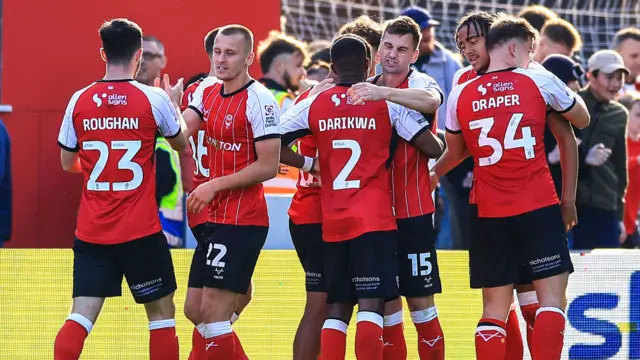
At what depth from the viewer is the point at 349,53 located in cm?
680

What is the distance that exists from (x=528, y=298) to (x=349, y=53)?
6.43ft

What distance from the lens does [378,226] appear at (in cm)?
677

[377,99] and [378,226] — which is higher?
[377,99]

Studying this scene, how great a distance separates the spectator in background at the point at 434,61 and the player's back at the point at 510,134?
287 centimetres

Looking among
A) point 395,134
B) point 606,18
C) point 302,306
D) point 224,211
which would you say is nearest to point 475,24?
point 395,134

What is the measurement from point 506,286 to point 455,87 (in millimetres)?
1196

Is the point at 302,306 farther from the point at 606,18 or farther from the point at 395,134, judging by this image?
the point at 606,18

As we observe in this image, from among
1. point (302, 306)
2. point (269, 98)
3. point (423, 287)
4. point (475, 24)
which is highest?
point (475, 24)

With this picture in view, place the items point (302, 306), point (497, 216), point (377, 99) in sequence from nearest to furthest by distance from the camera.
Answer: point (377, 99) < point (497, 216) < point (302, 306)

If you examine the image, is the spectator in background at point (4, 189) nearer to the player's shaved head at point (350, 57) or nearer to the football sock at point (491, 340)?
the player's shaved head at point (350, 57)

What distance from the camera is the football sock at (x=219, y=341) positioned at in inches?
274

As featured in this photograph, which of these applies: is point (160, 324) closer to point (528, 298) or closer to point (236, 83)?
point (236, 83)

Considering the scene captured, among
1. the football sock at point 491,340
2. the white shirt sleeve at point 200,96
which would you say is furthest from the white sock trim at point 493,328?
the white shirt sleeve at point 200,96

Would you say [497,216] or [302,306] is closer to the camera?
[497,216]
